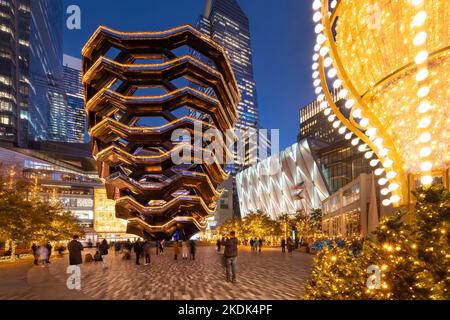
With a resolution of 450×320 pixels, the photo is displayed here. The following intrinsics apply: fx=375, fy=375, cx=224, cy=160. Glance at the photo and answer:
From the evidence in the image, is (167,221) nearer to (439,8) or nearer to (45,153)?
(439,8)

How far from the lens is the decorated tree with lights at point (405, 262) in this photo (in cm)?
474

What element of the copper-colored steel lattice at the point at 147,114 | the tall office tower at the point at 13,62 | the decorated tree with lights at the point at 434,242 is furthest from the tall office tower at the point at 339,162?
the tall office tower at the point at 13,62

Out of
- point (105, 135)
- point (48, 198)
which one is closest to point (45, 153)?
point (48, 198)

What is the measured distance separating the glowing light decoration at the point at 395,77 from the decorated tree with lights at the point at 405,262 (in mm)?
1574

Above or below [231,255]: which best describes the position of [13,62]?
above

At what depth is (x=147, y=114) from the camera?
53312mm

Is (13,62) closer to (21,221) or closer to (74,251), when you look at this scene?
(21,221)

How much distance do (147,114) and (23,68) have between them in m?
66.9

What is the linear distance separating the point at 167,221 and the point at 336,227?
24795 mm

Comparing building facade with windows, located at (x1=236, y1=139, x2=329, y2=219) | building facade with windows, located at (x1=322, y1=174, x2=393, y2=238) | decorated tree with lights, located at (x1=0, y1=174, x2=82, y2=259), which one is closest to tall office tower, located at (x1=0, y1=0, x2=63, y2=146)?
decorated tree with lights, located at (x1=0, y1=174, x2=82, y2=259)

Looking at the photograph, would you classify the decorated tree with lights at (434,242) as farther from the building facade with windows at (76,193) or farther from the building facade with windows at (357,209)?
the building facade with windows at (76,193)

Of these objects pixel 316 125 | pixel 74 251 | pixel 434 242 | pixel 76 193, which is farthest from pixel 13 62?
pixel 316 125

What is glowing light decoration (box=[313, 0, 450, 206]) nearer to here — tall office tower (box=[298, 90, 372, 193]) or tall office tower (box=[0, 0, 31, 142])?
tall office tower (box=[298, 90, 372, 193])

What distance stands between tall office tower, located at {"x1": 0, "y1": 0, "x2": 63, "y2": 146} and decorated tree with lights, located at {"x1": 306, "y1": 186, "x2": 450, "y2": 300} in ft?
337
